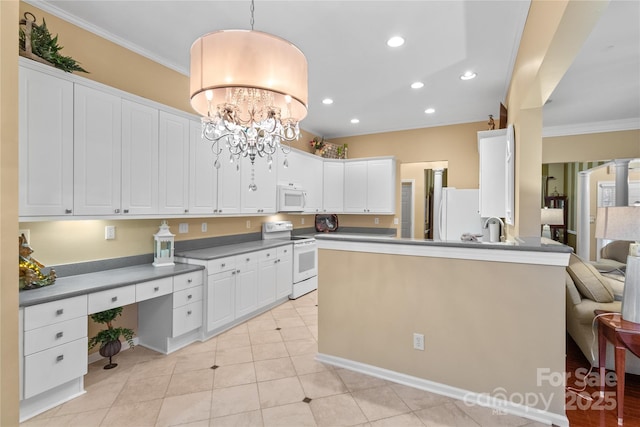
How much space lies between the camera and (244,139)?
2.31 meters

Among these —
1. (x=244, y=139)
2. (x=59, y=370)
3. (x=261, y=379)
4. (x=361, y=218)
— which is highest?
(x=244, y=139)

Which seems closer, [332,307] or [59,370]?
[59,370]

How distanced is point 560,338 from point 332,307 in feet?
5.44

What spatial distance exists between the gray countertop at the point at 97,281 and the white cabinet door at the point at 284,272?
1358 millimetres

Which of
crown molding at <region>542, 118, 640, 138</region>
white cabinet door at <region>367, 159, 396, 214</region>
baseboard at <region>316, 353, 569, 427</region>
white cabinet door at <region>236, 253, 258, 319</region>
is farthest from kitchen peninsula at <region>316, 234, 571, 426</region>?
crown molding at <region>542, 118, 640, 138</region>

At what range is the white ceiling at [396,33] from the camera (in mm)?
2373

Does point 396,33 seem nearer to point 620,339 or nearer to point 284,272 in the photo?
point 620,339

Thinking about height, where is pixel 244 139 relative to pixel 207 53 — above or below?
below

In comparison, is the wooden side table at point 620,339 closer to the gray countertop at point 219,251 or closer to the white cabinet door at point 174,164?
the gray countertop at point 219,251

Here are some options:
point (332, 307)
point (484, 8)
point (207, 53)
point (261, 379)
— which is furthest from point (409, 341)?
point (484, 8)

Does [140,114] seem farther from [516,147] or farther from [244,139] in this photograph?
[516,147]

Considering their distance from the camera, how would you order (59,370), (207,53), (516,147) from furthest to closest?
(516,147) → (59,370) → (207,53)

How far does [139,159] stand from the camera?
279 centimetres

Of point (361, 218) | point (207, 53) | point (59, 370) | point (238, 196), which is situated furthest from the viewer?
point (361, 218)
